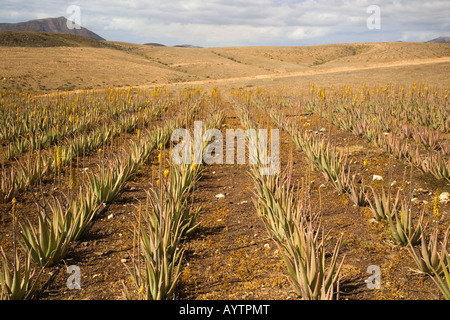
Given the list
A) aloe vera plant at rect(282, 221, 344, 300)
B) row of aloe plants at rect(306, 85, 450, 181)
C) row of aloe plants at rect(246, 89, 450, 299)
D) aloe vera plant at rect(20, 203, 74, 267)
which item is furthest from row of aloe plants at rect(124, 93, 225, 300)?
row of aloe plants at rect(306, 85, 450, 181)

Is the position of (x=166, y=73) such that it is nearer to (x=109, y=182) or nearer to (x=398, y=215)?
(x=109, y=182)

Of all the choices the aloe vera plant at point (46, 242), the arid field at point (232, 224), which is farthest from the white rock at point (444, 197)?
the aloe vera plant at point (46, 242)

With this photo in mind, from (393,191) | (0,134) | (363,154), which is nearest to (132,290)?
(393,191)

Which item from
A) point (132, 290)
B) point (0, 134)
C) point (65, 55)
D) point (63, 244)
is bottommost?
point (132, 290)

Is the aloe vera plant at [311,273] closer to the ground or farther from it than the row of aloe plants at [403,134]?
closer to the ground

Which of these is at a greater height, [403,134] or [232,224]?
[403,134]

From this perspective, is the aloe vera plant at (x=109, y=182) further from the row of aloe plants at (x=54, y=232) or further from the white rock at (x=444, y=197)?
the white rock at (x=444, y=197)

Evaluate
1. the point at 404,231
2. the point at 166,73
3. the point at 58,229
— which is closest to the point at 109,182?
the point at 58,229

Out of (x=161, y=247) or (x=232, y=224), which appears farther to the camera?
(x=232, y=224)

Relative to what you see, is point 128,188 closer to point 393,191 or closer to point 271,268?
point 271,268

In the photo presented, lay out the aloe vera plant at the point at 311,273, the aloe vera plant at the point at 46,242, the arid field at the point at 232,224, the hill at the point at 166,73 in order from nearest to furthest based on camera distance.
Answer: the aloe vera plant at the point at 311,273 < the arid field at the point at 232,224 < the aloe vera plant at the point at 46,242 < the hill at the point at 166,73

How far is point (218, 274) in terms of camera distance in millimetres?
2768

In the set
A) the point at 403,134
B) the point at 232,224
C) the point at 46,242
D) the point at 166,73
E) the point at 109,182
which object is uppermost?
the point at 166,73
